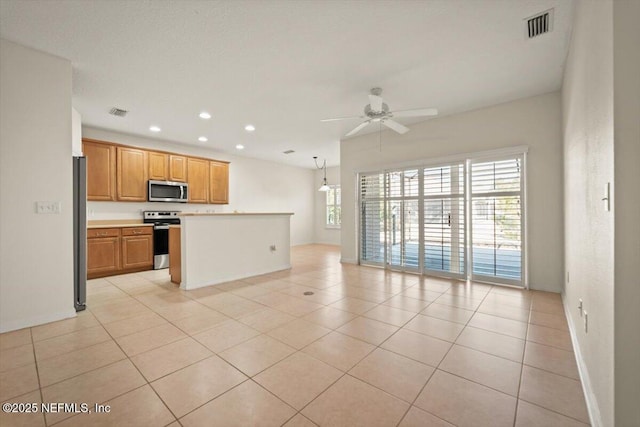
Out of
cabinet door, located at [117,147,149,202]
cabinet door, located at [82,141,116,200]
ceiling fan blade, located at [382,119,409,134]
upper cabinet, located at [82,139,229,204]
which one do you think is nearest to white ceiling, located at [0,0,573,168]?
ceiling fan blade, located at [382,119,409,134]

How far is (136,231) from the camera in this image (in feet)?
17.9

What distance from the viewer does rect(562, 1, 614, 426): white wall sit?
1.31m

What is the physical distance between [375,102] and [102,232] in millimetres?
5306

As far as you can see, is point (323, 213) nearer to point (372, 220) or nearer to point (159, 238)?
point (372, 220)

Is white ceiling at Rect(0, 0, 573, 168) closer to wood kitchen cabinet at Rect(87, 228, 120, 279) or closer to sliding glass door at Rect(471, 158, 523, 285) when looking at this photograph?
sliding glass door at Rect(471, 158, 523, 285)

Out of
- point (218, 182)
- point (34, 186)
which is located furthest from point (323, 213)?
point (34, 186)

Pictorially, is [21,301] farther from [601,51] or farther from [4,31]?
[601,51]

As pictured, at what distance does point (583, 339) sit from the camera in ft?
6.66

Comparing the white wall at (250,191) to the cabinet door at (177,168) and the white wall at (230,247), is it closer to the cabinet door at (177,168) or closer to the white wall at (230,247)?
the cabinet door at (177,168)

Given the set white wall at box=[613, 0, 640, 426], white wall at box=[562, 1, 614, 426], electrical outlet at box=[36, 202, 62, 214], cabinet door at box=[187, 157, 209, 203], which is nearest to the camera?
white wall at box=[613, 0, 640, 426]

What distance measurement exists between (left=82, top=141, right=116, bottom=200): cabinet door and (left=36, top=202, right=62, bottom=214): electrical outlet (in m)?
2.47

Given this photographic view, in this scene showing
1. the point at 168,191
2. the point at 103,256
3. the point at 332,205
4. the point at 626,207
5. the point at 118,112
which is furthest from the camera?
the point at 332,205

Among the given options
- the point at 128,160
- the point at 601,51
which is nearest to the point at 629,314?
the point at 601,51

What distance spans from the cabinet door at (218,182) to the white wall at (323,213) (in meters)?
3.91
